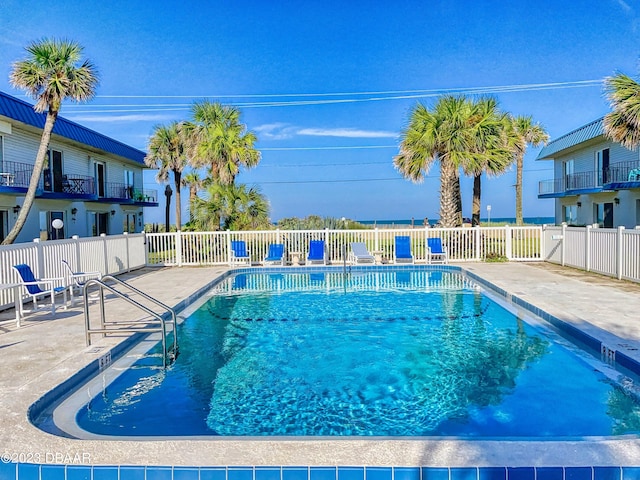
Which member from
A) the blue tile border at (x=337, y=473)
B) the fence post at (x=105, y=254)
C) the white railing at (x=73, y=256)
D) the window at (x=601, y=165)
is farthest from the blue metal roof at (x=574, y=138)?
the blue tile border at (x=337, y=473)

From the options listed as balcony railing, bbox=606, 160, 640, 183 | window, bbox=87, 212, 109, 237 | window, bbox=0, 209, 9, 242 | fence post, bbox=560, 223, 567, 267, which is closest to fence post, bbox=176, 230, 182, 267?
window, bbox=0, 209, 9, 242

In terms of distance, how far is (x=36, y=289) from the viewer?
25.7ft

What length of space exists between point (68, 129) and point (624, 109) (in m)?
20.4

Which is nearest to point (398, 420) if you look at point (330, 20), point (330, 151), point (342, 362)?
point (342, 362)

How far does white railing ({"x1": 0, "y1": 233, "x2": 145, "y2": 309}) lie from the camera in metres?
8.23

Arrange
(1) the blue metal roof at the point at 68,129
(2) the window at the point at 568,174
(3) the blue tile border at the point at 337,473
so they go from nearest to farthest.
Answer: (3) the blue tile border at the point at 337,473
(1) the blue metal roof at the point at 68,129
(2) the window at the point at 568,174

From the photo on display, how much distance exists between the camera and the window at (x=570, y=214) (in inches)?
1054

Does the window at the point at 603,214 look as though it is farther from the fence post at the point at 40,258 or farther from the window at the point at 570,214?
the fence post at the point at 40,258

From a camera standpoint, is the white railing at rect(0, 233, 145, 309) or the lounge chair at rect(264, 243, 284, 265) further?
the lounge chair at rect(264, 243, 284, 265)

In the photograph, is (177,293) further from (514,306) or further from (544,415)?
(544,415)

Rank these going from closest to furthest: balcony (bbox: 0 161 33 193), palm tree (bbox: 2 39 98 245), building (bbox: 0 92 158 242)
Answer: palm tree (bbox: 2 39 98 245) → balcony (bbox: 0 161 33 193) → building (bbox: 0 92 158 242)

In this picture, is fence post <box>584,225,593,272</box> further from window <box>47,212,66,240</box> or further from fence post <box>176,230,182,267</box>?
window <box>47,212,66,240</box>

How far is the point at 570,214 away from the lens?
2772 centimetres

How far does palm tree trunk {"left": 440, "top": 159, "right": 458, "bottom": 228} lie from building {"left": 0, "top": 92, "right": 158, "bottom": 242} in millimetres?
14950
